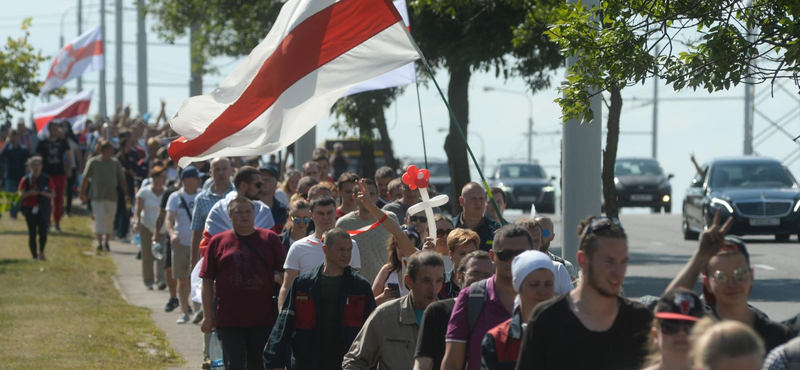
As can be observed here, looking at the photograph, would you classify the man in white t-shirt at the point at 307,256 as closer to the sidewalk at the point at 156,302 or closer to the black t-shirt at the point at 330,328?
the black t-shirt at the point at 330,328

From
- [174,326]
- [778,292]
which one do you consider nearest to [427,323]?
[174,326]

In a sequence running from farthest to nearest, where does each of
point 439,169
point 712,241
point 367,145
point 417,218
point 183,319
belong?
1. point 439,169
2. point 367,145
3. point 183,319
4. point 417,218
5. point 712,241

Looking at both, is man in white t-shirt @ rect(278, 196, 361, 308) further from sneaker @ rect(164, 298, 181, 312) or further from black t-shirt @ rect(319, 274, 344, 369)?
sneaker @ rect(164, 298, 181, 312)

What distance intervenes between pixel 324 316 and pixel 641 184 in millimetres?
28651

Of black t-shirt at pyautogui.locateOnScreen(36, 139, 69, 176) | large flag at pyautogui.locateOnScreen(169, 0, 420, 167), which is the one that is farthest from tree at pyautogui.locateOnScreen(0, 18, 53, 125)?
large flag at pyautogui.locateOnScreen(169, 0, 420, 167)

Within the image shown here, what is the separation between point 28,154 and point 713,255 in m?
21.3

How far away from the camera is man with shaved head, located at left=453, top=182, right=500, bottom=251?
9.39 meters

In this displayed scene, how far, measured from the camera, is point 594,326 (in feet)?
15.2

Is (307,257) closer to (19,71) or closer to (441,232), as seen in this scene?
(441,232)

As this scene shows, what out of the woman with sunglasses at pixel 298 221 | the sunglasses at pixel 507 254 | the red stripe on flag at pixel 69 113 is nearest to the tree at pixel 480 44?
the woman with sunglasses at pixel 298 221

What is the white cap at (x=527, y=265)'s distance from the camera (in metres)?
5.27

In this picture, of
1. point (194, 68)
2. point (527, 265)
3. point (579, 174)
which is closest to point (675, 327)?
point (527, 265)

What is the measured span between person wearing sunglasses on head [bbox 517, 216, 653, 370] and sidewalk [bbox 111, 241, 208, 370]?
6786 mm

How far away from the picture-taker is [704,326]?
3.88 m
